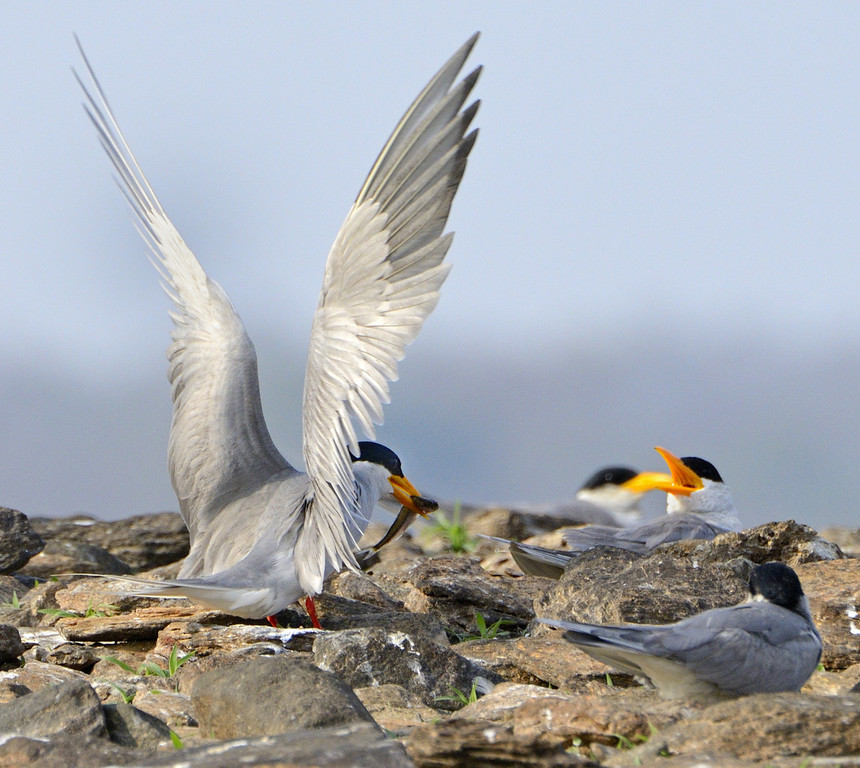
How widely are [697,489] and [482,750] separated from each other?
20.8 ft

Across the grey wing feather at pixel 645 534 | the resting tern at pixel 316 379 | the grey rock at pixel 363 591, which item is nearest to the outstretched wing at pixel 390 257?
the resting tern at pixel 316 379

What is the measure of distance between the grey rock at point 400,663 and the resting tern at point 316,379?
71cm

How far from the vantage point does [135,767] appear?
3.23m

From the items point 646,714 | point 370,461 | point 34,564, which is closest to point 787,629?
point 646,714

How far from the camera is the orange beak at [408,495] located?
22.3 ft

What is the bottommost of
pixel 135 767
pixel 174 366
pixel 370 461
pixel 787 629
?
pixel 135 767

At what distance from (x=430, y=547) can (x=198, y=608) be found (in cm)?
375

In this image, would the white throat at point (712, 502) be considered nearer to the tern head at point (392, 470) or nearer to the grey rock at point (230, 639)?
the tern head at point (392, 470)

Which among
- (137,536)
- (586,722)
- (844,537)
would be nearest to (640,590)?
(586,722)

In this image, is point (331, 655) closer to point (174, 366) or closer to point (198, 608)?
point (198, 608)

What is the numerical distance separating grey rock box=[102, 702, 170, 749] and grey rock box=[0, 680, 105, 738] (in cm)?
8

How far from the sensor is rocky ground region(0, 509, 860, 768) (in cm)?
340

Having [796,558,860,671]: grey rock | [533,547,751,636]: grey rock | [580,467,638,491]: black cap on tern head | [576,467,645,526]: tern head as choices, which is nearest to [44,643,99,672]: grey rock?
[533,547,751,636]: grey rock

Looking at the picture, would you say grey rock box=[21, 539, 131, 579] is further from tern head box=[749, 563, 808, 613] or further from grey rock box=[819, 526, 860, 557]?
grey rock box=[819, 526, 860, 557]
